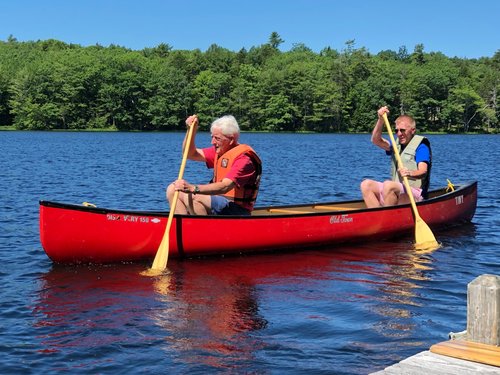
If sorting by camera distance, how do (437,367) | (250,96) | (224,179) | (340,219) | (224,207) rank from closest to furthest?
1. (437,367)
2. (224,179)
3. (224,207)
4. (340,219)
5. (250,96)

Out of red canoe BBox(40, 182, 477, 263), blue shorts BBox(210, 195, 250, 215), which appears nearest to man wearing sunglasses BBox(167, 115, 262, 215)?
blue shorts BBox(210, 195, 250, 215)

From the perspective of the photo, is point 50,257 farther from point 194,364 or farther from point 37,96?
point 37,96

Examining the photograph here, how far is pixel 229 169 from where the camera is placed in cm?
832

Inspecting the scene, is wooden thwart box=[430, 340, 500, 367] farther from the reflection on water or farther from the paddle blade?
the paddle blade

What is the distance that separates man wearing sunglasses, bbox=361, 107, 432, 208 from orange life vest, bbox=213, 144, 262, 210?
2.04 meters

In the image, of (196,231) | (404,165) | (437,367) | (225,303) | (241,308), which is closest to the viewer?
(437,367)

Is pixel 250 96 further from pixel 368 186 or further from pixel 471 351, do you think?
pixel 471 351

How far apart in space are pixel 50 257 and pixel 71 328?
2.38 metres

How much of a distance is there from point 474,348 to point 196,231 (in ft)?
16.1

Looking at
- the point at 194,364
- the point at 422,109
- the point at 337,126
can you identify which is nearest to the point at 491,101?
the point at 422,109

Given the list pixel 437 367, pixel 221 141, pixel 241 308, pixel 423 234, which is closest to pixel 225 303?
pixel 241 308

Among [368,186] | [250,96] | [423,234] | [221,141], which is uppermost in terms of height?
[250,96]

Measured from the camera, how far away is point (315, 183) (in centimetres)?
2130

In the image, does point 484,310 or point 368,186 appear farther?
point 368,186
